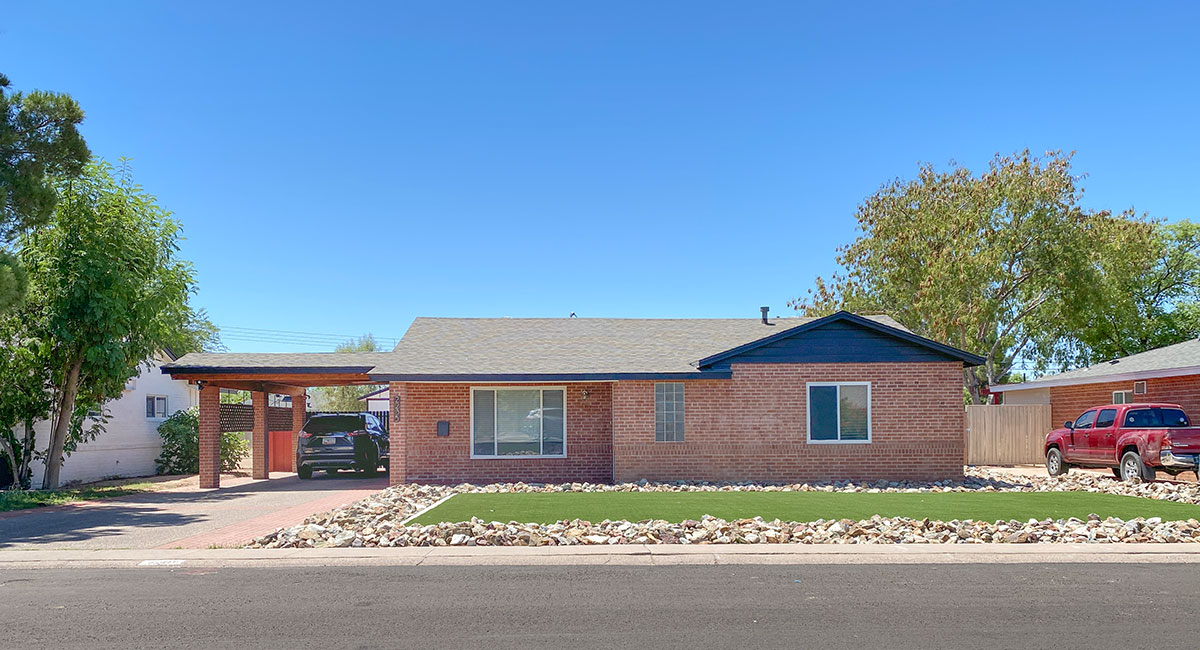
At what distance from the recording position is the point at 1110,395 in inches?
1014

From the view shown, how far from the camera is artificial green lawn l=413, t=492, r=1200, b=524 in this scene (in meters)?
13.7

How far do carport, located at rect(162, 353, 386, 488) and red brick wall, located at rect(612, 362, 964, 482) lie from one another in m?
6.06

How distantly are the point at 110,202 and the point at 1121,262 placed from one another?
123ft

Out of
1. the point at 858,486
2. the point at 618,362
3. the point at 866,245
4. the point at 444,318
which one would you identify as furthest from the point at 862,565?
the point at 866,245

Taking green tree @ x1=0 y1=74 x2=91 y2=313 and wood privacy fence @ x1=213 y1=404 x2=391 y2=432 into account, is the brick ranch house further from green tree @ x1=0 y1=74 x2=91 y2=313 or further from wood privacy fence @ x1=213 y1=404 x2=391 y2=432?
green tree @ x1=0 y1=74 x2=91 y2=313

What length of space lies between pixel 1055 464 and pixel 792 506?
36.5 ft

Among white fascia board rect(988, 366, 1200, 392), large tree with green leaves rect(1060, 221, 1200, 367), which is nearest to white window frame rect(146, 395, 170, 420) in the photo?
white fascia board rect(988, 366, 1200, 392)

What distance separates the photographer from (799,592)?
8812mm

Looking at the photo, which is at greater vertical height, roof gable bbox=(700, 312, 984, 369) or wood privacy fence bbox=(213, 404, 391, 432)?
roof gable bbox=(700, 312, 984, 369)

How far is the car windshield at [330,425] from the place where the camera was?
23453 millimetres

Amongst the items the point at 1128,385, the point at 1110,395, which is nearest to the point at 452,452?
the point at 1128,385

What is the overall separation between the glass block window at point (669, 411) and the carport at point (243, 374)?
241 inches

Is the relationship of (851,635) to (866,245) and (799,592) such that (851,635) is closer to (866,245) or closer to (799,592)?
(799,592)

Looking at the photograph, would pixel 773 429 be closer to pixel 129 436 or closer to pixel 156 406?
pixel 129 436
